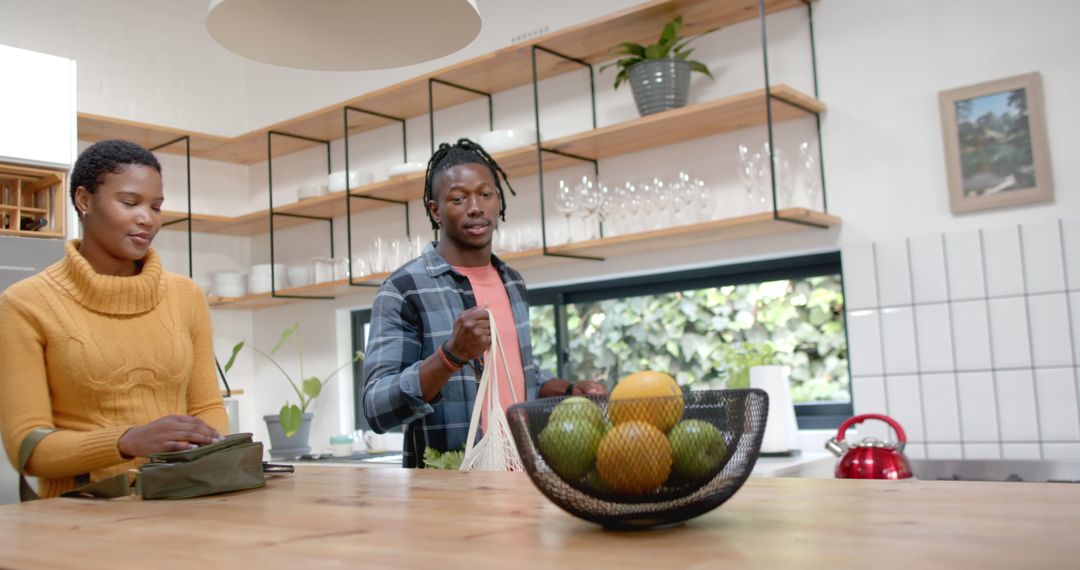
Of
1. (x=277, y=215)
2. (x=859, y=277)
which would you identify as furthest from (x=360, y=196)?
(x=859, y=277)

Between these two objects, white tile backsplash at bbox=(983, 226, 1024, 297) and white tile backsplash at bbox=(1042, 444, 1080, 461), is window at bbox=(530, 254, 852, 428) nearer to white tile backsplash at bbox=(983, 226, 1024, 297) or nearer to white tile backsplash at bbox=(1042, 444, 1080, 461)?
white tile backsplash at bbox=(983, 226, 1024, 297)

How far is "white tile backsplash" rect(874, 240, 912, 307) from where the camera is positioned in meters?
2.85

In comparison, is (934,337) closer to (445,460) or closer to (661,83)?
(661,83)

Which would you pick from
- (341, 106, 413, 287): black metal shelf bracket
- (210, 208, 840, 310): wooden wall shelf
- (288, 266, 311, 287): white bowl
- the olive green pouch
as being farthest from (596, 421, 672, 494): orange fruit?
(288, 266, 311, 287): white bowl

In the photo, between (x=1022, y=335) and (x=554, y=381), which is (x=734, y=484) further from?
(x=1022, y=335)

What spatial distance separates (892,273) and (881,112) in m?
0.49

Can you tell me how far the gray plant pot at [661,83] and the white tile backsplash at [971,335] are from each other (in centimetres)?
104

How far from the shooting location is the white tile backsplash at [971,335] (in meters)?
2.72

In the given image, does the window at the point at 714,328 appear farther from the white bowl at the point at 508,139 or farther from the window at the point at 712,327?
the white bowl at the point at 508,139

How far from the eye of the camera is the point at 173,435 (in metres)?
1.35

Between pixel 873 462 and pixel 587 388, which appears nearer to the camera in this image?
pixel 587 388

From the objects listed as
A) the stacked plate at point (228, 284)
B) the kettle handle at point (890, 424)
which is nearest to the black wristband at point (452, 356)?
the kettle handle at point (890, 424)

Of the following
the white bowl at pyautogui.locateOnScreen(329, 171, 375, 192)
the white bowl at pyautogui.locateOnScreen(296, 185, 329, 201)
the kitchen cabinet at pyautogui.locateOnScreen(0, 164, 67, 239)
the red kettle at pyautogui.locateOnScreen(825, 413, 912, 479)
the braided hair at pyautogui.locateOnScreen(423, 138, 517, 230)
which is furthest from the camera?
the white bowl at pyautogui.locateOnScreen(296, 185, 329, 201)

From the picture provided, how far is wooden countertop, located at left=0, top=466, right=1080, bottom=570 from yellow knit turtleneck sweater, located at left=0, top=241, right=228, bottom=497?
0.91ft
